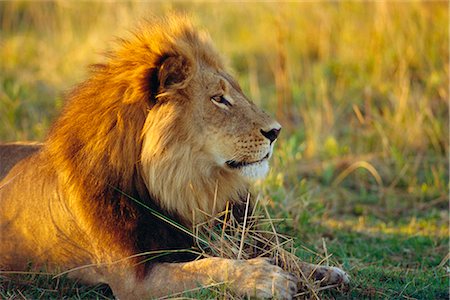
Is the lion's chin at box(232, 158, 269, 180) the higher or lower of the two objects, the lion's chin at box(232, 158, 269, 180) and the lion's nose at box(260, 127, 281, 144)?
the lower

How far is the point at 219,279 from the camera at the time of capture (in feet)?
10.7

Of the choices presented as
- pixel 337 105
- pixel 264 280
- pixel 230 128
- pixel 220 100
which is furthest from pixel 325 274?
pixel 337 105

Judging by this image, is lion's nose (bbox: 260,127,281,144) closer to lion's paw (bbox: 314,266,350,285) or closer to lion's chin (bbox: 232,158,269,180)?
lion's chin (bbox: 232,158,269,180)

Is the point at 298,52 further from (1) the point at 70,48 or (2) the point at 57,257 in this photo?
(2) the point at 57,257

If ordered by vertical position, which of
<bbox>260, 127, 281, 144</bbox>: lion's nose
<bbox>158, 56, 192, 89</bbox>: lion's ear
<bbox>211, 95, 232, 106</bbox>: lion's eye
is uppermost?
<bbox>158, 56, 192, 89</bbox>: lion's ear

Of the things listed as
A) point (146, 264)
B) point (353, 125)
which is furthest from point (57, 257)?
point (353, 125)

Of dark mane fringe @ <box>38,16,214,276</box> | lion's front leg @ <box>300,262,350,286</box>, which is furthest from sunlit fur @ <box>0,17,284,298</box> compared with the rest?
lion's front leg @ <box>300,262,350,286</box>

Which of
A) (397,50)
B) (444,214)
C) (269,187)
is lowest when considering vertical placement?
(444,214)

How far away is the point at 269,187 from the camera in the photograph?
5.05 metres

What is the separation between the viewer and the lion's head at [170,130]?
350 centimetres

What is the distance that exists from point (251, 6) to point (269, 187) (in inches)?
178

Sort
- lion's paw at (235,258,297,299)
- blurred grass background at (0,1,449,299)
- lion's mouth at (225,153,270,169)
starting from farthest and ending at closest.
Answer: blurred grass background at (0,1,449,299) → lion's mouth at (225,153,270,169) → lion's paw at (235,258,297,299)

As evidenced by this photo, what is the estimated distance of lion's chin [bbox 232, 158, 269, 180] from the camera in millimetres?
3598

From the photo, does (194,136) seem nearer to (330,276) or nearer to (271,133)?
(271,133)
